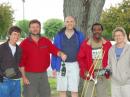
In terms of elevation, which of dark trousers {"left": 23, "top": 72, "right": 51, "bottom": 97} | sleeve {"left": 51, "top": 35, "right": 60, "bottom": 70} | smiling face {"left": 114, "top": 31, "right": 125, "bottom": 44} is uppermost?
smiling face {"left": 114, "top": 31, "right": 125, "bottom": 44}

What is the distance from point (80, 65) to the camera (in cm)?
→ 809

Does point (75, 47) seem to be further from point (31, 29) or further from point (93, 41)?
point (31, 29)

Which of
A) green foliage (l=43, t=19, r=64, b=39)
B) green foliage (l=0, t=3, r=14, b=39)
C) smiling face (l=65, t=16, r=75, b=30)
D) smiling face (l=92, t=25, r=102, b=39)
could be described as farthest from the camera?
green foliage (l=43, t=19, r=64, b=39)

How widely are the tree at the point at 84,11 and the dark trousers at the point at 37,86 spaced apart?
2056 mm

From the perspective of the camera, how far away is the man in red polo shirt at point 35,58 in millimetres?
8211

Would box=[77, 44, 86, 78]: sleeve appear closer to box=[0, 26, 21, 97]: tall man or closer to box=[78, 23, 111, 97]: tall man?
box=[78, 23, 111, 97]: tall man

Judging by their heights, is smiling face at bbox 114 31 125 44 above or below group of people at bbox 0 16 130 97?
above

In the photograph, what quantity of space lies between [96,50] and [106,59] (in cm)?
27

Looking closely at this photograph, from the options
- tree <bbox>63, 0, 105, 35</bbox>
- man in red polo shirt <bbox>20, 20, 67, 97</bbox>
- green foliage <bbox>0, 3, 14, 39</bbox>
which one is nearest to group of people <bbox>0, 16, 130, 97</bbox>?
Result: man in red polo shirt <bbox>20, 20, 67, 97</bbox>

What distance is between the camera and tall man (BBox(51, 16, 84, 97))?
8.21m

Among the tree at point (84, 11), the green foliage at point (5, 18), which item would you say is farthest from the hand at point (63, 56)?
the green foliage at point (5, 18)

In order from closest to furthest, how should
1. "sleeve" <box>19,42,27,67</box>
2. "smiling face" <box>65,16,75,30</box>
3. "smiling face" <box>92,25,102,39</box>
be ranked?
"smiling face" <box>92,25,102,39</box>, "sleeve" <box>19,42,27,67</box>, "smiling face" <box>65,16,75,30</box>

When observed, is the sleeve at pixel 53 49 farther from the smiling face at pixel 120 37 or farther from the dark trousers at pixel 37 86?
the smiling face at pixel 120 37

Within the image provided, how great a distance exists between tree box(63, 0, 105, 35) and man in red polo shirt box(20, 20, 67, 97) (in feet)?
6.07
